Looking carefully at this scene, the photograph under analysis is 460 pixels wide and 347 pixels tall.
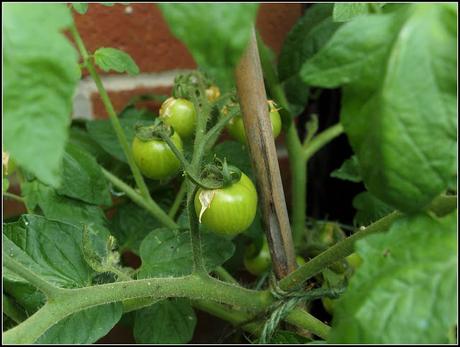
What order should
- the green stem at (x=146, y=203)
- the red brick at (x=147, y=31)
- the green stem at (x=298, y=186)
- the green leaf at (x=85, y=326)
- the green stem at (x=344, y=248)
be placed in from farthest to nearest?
the red brick at (x=147, y=31) → the green stem at (x=298, y=186) → the green stem at (x=146, y=203) → the green leaf at (x=85, y=326) → the green stem at (x=344, y=248)

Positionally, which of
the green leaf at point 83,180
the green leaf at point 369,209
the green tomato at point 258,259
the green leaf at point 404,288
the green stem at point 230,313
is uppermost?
the green leaf at point 404,288

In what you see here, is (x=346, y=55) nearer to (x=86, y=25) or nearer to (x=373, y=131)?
(x=373, y=131)

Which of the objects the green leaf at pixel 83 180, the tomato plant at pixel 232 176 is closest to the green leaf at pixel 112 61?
the tomato plant at pixel 232 176

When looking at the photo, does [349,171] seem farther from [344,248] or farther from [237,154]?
[344,248]

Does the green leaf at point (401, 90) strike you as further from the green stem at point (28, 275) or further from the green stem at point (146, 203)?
the green stem at point (146, 203)

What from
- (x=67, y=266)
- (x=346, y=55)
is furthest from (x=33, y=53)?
(x=67, y=266)

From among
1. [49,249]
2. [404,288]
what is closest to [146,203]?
[49,249]

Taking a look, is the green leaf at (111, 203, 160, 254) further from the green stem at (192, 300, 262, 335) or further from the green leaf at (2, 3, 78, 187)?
the green leaf at (2, 3, 78, 187)
